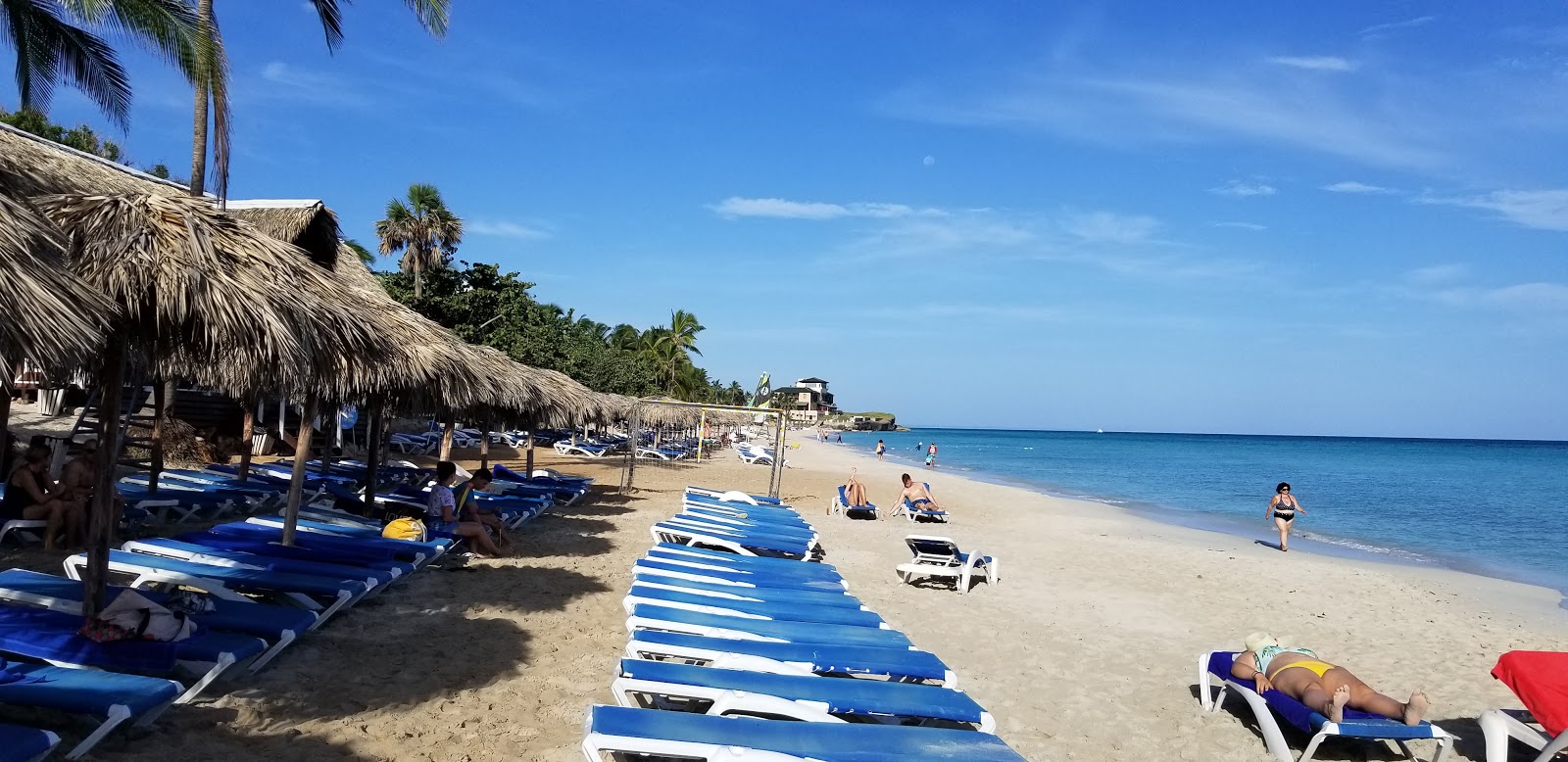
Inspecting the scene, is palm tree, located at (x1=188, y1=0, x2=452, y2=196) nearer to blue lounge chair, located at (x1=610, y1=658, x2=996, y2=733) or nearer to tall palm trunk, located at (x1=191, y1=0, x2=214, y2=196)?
tall palm trunk, located at (x1=191, y1=0, x2=214, y2=196)

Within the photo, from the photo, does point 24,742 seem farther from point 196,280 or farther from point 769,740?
point 769,740

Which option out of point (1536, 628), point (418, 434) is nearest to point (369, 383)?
point (1536, 628)

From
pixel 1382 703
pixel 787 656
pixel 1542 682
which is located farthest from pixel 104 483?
pixel 1542 682

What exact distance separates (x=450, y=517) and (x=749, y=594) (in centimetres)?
341

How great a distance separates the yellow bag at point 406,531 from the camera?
7.03 metres

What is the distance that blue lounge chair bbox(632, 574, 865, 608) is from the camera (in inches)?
231

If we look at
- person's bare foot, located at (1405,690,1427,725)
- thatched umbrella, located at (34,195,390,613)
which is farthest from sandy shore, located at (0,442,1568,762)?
thatched umbrella, located at (34,195,390,613)

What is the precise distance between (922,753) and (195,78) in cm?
1096

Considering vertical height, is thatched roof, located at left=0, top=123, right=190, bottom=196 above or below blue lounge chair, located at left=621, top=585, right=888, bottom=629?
above

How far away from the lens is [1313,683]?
4.80 meters

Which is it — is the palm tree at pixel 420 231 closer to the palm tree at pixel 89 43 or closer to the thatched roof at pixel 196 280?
the palm tree at pixel 89 43

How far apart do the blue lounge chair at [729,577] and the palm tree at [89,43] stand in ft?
26.9

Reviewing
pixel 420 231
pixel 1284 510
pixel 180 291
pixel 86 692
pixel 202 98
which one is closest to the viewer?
pixel 86 692

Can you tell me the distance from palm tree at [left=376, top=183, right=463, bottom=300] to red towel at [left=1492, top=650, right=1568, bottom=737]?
24626 millimetres
